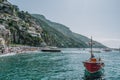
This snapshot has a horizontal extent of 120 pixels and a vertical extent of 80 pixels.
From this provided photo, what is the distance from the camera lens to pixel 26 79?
4906 cm

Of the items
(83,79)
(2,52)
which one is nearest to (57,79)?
(83,79)

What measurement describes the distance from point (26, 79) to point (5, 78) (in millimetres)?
5117

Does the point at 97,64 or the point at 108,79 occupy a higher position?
the point at 97,64

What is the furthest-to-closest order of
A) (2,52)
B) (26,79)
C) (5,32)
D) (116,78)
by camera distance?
(5,32)
(2,52)
(116,78)
(26,79)

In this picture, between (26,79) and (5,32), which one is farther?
(5,32)

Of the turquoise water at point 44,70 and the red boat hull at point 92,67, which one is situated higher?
the red boat hull at point 92,67

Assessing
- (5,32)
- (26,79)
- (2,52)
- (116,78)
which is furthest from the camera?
(5,32)

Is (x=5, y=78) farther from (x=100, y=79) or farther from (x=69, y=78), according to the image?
(x=100, y=79)

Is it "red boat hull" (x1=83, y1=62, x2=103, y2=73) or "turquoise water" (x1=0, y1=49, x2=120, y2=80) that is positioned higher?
"red boat hull" (x1=83, y1=62, x2=103, y2=73)

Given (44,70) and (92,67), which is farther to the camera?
(44,70)

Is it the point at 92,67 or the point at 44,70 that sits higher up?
the point at 92,67

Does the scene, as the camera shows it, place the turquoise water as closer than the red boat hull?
No

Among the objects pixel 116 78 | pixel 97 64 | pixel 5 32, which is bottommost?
pixel 116 78

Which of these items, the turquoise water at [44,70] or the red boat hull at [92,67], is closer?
the red boat hull at [92,67]
